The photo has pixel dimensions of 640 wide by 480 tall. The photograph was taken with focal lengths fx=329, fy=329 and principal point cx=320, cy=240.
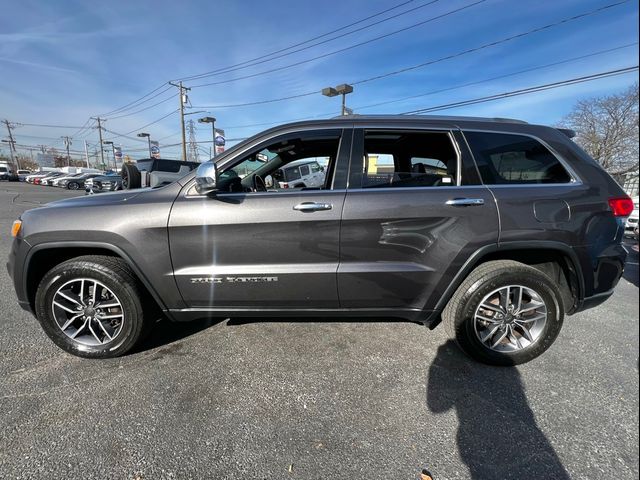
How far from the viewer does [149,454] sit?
1.85 meters

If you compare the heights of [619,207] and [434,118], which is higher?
[434,118]

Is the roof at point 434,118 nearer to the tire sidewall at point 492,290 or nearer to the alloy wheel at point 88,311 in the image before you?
the tire sidewall at point 492,290

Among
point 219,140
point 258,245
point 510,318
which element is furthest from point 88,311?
point 219,140

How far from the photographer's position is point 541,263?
283 centimetres

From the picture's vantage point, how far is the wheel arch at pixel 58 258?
2537 mm

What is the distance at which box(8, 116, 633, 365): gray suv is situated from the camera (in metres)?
2.48

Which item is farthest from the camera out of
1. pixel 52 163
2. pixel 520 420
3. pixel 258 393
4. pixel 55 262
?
pixel 52 163

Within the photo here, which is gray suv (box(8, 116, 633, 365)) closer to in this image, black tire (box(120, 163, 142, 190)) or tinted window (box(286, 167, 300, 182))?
tinted window (box(286, 167, 300, 182))

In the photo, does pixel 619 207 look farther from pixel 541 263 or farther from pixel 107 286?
pixel 107 286

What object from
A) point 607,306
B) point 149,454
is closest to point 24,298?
point 149,454

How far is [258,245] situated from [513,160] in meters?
2.16

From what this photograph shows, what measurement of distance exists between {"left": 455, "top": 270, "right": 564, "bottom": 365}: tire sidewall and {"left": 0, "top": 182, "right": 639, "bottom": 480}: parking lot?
0.38ft

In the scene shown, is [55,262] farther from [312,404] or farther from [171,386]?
[312,404]

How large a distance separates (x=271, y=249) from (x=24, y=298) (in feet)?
6.89
